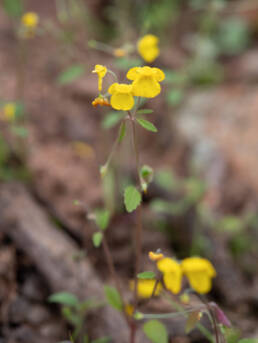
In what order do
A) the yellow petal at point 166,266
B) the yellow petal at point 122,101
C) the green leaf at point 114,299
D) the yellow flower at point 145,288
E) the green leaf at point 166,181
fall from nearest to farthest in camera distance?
the yellow petal at point 122,101
the yellow petal at point 166,266
the green leaf at point 114,299
the yellow flower at point 145,288
the green leaf at point 166,181

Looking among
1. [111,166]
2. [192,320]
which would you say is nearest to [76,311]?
[192,320]

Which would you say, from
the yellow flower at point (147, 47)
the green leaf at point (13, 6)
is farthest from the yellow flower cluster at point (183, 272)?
the green leaf at point (13, 6)

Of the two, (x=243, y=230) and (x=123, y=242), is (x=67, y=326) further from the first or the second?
(x=243, y=230)

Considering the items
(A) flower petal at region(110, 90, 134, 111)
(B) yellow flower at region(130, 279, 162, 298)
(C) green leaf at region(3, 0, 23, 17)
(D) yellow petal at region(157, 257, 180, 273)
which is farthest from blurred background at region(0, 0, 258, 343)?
(A) flower petal at region(110, 90, 134, 111)

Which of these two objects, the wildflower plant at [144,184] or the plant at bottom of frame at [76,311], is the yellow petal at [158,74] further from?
the plant at bottom of frame at [76,311]

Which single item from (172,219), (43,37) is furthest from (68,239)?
(43,37)

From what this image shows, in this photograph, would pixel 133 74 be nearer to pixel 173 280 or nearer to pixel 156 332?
pixel 173 280

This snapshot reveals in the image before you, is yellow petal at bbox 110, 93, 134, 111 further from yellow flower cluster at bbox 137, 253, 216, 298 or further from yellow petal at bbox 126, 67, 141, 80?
yellow flower cluster at bbox 137, 253, 216, 298
